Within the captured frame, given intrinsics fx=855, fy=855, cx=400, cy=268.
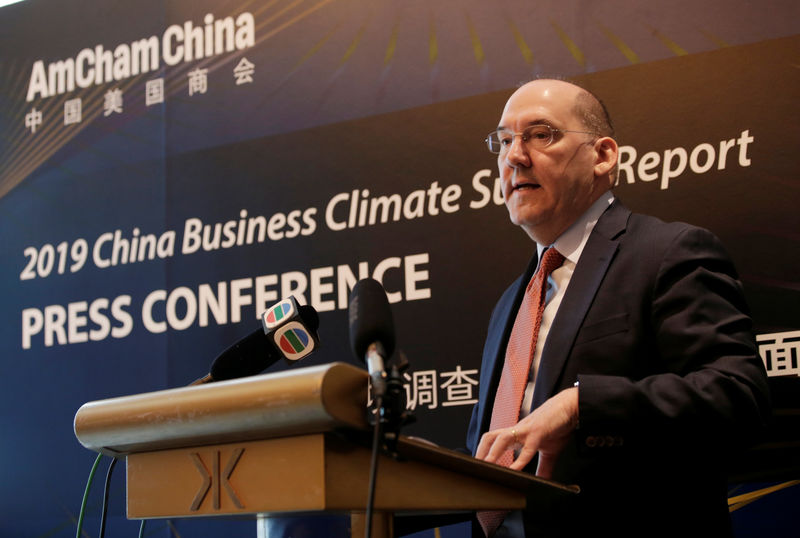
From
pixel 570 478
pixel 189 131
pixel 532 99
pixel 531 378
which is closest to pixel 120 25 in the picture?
pixel 189 131

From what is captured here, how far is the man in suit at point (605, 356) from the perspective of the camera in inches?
57.6

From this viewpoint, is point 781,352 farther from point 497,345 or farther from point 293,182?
point 293,182

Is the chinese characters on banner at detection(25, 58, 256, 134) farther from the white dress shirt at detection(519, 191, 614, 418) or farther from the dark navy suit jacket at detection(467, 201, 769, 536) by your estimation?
the dark navy suit jacket at detection(467, 201, 769, 536)

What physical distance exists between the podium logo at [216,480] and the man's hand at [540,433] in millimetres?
446

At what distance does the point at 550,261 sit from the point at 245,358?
779mm

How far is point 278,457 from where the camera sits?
3.55 feet

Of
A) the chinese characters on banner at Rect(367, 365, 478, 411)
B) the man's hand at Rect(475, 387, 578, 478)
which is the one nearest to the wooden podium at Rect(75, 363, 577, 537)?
the man's hand at Rect(475, 387, 578, 478)

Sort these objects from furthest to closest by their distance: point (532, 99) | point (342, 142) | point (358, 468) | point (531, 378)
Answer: point (342, 142), point (532, 99), point (531, 378), point (358, 468)

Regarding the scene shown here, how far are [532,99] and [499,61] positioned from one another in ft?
2.89

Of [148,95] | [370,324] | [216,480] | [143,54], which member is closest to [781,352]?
[370,324]

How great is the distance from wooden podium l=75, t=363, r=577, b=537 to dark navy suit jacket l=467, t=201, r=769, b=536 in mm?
254

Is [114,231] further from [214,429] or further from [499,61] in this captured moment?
[214,429]

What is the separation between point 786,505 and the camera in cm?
234

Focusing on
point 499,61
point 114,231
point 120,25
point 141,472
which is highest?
point 120,25
